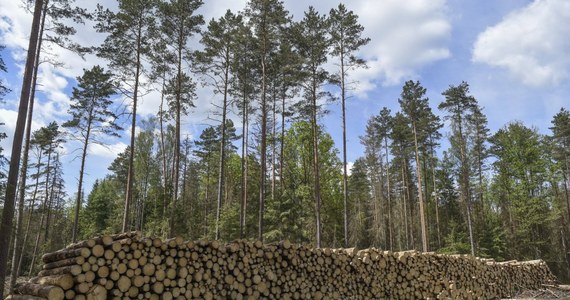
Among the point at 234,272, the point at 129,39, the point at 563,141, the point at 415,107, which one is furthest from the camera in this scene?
the point at 563,141

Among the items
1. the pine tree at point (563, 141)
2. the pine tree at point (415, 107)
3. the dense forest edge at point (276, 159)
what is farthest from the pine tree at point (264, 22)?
the pine tree at point (563, 141)

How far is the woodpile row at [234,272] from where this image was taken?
538 cm

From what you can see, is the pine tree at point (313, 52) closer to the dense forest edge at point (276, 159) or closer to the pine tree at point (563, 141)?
the dense forest edge at point (276, 159)

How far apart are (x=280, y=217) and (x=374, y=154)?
20308 mm

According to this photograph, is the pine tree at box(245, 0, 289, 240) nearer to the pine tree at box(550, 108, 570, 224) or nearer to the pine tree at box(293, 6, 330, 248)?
the pine tree at box(293, 6, 330, 248)

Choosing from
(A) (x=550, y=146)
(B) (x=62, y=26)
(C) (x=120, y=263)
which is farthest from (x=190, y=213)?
(A) (x=550, y=146)

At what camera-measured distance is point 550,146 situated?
3231 cm

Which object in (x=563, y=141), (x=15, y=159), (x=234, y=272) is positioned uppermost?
(x=563, y=141)

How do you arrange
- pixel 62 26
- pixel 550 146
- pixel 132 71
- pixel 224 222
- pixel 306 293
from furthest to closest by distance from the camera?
pixel 550 146 → pixel 224 222 → pixel 132 71 → pixel 62 26 → pixel 306 293

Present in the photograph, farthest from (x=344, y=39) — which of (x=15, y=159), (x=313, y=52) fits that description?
(x=15, y=159)

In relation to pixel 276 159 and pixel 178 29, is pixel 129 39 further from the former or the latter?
pixel 276 159

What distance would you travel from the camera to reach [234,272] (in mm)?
6754

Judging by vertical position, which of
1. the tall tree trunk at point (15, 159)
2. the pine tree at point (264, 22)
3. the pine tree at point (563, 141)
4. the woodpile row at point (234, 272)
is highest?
the pine tree at point (264, 22)

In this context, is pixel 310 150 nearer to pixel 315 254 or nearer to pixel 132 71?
pixel 132 71
